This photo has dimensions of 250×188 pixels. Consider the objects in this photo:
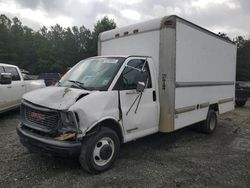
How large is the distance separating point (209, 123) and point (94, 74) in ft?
14.1

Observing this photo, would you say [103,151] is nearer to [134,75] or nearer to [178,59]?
[134,75]

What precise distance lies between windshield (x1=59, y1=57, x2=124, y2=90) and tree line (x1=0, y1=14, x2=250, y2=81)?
37841 mm

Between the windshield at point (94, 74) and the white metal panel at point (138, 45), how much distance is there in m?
0.95

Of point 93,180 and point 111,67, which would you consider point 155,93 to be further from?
point 93,180

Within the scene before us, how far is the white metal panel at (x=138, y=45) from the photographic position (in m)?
5.92

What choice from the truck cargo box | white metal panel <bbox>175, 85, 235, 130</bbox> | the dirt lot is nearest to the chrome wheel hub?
the dirt lot

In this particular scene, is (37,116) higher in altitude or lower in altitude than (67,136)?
higher

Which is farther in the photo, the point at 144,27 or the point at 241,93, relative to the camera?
the point at 241,93

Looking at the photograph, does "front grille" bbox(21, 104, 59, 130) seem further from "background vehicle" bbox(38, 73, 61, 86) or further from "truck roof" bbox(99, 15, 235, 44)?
"background vehicle" bbox(38, 73, 61, 86)

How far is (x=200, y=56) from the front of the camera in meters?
7.00

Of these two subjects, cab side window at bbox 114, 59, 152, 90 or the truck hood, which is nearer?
the truck hood

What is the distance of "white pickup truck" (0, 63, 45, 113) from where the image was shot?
334 inches

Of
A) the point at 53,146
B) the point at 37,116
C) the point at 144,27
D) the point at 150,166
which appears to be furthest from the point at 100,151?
the point at 144,27

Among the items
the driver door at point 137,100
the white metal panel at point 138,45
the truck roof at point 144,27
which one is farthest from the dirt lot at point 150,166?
the truck roof at point 144,27
